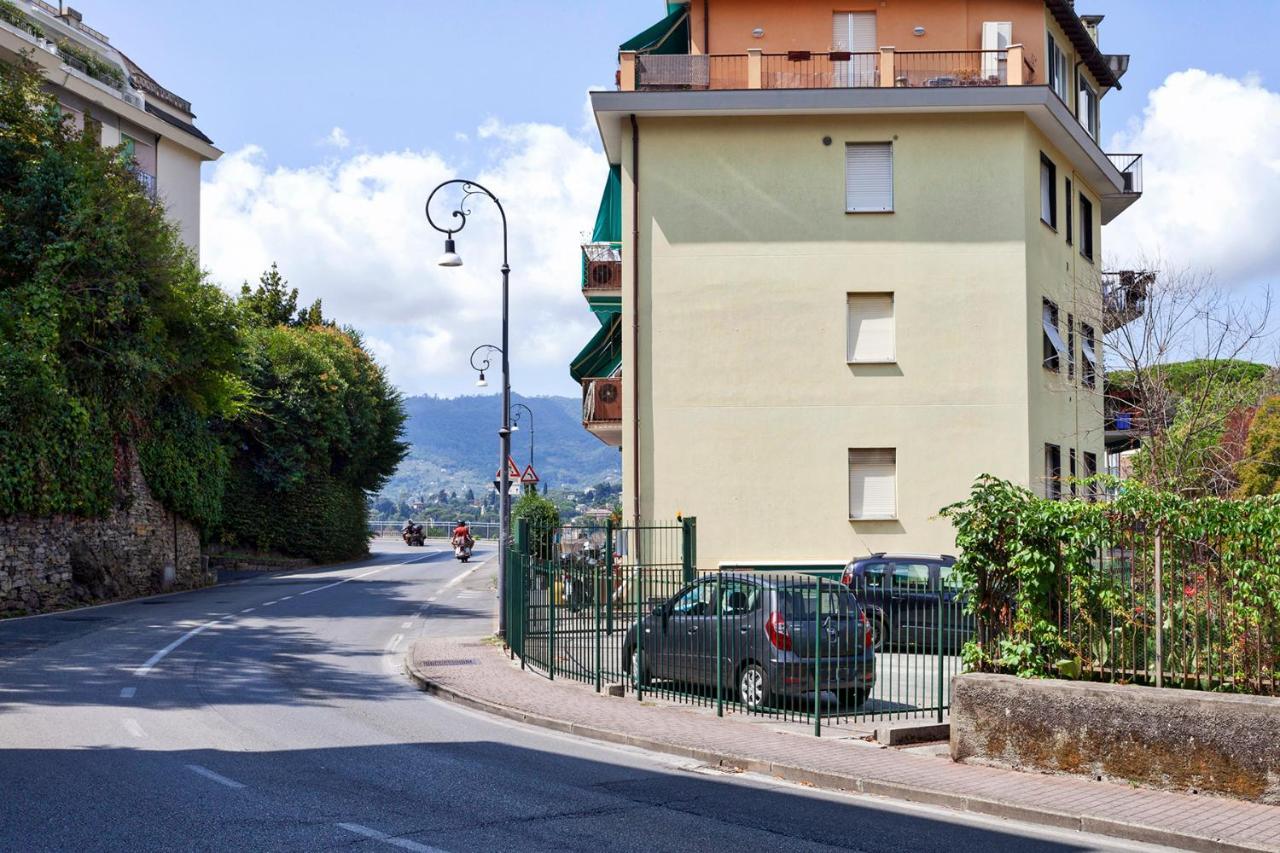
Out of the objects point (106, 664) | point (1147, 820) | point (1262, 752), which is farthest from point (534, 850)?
point (106, 664)

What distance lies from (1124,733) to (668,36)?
74.9 ft

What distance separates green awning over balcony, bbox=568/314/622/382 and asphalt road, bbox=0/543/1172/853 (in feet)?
46.9

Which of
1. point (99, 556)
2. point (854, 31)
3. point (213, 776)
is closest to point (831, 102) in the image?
point (854, 31)

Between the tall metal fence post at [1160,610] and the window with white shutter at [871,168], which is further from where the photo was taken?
the window with white shutter at [871,168]

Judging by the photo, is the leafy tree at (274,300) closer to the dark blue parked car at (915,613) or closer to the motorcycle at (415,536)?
the motorcycle at (415,536)

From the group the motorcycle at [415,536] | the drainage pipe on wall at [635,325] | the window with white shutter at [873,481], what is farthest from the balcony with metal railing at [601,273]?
the motorcycle at [415,536]

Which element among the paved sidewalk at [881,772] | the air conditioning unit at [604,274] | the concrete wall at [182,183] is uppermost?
the concrete wall at [182,183]

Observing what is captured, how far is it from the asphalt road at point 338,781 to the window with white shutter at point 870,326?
13.4 m

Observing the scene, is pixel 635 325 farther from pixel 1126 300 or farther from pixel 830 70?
pixel 1126 300

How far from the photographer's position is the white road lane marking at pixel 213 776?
31.1ft

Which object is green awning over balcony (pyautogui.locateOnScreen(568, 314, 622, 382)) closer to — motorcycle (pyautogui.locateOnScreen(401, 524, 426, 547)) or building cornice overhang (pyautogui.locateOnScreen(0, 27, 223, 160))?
building cornice overhang (pyautogui.locateOnScreen(0, 27, 223, 160))

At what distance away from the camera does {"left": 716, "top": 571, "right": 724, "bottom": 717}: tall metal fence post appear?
13.6 m

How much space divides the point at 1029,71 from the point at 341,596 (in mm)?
21193

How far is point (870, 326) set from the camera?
27.2 meters
